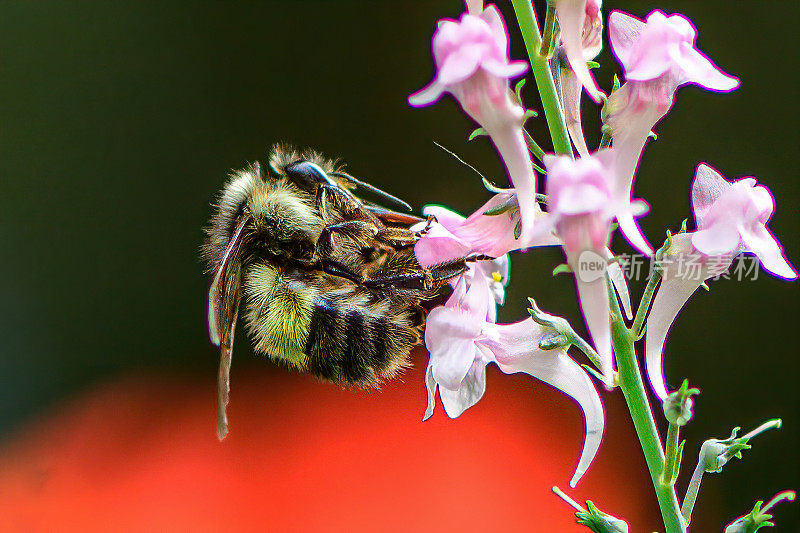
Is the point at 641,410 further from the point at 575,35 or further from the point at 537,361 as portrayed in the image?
the point at 575,35

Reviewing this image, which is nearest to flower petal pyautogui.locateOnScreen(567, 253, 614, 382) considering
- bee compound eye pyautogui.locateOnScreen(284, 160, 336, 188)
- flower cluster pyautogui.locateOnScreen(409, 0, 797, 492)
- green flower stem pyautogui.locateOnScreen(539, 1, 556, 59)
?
flower cluster pyautogui.locateOnScreen(409, 0, 797, 492)

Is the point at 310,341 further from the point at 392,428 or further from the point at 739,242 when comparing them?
the point at 392,428

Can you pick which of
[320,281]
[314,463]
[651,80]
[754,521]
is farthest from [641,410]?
[314,463]

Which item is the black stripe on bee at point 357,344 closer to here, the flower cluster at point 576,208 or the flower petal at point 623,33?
the flower cluster at point 576,208

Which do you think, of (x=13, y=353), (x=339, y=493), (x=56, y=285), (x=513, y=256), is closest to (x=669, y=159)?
(x=513, y=256)

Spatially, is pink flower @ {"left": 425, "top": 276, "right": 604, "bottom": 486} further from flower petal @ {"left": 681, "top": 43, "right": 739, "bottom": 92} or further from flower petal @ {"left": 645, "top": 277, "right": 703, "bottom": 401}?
flower petal @ {"left": 681, "top": 43, "right": 739, "bottom": 92}

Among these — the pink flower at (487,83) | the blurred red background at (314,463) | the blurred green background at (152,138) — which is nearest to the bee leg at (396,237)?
the pink flower at (487,83)
